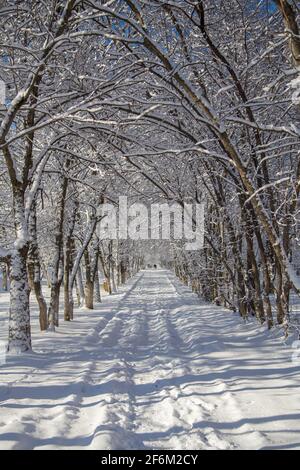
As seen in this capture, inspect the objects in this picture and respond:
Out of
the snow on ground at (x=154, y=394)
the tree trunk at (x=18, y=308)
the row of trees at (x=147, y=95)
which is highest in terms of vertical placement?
the row of trees at (x=147, y=95)

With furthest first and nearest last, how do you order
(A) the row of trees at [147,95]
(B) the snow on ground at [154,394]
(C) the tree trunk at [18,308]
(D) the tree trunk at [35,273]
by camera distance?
1. (D) the tree trunk at [35,273]
2. (C) the tree trunk at [18,308]
3. (A) the row of trees at [147,95]
4. (B) the snow on ground at [154,394]

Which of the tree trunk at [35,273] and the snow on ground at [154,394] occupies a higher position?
the tree trunk at [35,273]

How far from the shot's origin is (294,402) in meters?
4.86

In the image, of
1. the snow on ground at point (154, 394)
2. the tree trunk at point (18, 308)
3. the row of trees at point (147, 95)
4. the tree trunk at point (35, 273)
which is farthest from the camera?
the tree trunk at point (35, 273)

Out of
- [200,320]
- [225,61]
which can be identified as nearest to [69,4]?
[225,61]

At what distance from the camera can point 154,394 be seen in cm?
548

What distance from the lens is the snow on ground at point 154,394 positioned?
3.98 m

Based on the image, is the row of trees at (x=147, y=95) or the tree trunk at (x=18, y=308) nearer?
the row of trees at (x=147, y=95)

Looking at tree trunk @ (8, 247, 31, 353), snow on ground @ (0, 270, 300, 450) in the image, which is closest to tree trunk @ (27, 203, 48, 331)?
snow on ground @ (0, 270, 300, 450)

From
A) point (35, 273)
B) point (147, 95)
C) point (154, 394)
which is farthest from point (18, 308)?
point (147, 95)

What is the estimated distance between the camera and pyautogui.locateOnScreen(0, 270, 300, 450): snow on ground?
398 centimetres

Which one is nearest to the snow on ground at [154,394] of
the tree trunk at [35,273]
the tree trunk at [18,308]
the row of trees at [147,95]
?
the tree trunk at [18,308]

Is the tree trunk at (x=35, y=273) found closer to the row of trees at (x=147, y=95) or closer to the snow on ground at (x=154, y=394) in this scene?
the row of trees at (x=147, y=95)

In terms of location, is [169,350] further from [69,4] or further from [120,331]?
[69,4]
